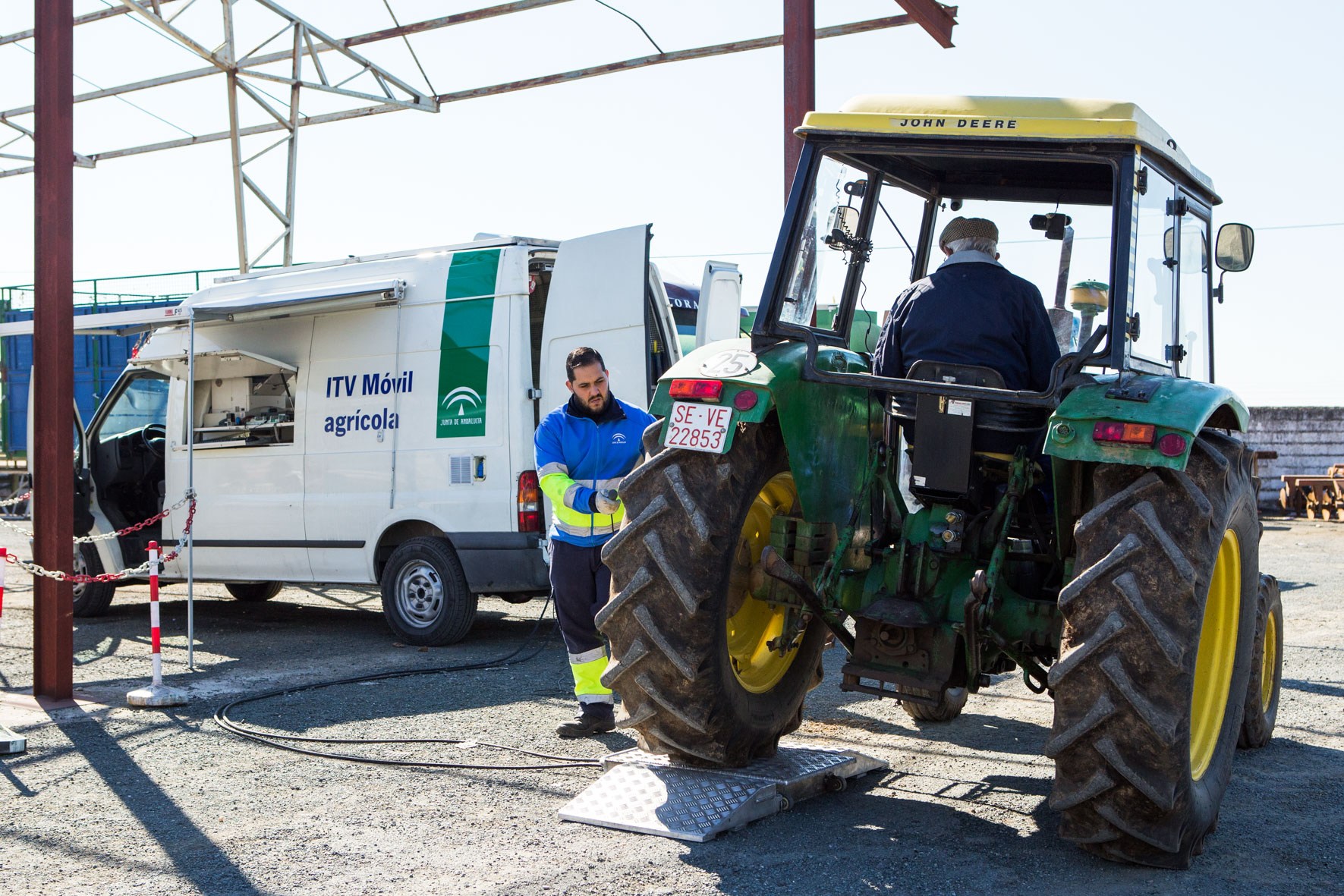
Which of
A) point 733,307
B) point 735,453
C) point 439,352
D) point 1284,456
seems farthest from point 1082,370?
point 1284,456

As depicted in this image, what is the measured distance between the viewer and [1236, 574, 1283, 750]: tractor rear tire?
5.45m

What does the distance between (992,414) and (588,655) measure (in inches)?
98.9

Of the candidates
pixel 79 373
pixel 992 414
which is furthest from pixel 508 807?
pixel 79 373

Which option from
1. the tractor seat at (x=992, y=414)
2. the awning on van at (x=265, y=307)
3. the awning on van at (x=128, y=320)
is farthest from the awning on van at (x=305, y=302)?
the tractor seat at (x=992, y=414)

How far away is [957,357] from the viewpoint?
455 cm

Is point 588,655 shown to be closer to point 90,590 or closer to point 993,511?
point 993,511

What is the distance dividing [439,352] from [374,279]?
0.90 metres

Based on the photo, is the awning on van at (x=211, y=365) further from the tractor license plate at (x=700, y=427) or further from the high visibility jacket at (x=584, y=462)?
the tractor license plate at (x=700, y=427)

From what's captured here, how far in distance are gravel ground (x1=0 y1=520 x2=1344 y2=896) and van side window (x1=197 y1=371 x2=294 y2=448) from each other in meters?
2.36

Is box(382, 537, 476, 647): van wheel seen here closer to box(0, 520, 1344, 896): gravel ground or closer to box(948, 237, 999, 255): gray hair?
box(0, 520, 1344, 896): gravel ground

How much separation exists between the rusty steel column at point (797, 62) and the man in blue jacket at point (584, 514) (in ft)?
14.6

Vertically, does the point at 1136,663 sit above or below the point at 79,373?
below

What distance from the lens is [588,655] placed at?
239 inches

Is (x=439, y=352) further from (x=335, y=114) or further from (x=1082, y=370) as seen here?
(x=335, y=114)
